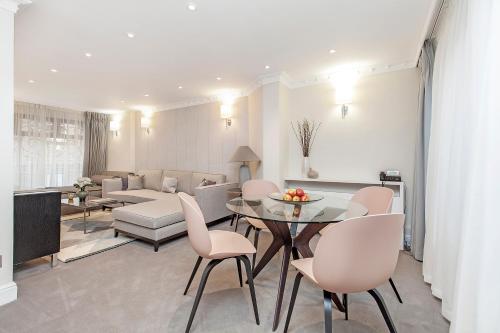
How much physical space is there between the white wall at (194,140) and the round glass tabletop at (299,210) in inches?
102

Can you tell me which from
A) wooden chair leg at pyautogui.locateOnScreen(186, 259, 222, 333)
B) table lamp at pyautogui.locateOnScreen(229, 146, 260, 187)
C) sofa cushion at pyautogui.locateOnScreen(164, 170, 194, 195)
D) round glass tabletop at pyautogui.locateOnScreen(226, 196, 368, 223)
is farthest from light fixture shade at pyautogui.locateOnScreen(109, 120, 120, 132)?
wooden chair leg at pyautogui.locateOnScreen(186, 259, 222, 333)

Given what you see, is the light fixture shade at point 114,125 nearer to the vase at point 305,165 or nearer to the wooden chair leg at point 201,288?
the vase at point 305,165

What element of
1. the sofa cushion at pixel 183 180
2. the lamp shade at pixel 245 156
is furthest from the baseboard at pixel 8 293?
the sofa cushion at pixel 183 180

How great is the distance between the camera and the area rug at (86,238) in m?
2.81

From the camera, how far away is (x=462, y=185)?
5.32ft

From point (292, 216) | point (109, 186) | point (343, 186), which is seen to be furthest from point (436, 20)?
point (109, 186)

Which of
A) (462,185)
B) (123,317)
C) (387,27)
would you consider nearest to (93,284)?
(123,317)

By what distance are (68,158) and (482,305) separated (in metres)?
7.97

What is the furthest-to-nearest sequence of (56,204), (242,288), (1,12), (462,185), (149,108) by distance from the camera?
(149,108)
(56,204)
(242,288)
(1,12)
(462,185)

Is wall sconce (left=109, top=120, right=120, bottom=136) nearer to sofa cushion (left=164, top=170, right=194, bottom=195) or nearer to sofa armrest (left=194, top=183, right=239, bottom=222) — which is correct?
sofa cushion (left=164, top=170, right=194, bottom=195)

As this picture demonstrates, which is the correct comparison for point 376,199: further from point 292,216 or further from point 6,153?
point 6,153

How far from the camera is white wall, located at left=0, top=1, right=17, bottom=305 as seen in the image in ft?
5.98

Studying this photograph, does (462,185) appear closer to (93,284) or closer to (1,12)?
(93,284)

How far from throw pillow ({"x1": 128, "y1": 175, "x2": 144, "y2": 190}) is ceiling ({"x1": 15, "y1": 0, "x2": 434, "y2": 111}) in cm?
214
